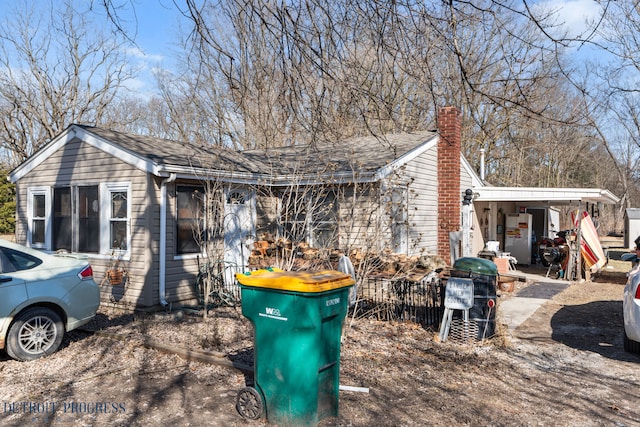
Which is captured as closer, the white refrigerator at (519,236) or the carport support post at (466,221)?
the carport support post at (466,221)

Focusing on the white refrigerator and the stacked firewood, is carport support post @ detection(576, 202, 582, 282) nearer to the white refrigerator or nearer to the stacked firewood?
the white refrigerator

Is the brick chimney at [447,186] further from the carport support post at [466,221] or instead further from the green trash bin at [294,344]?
the green trash bin at [294,344]

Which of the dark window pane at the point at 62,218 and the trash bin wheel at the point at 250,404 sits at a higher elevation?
the dark window pane at the point at 62,218

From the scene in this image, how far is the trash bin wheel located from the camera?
4.22 metres

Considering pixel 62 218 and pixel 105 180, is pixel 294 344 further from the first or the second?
pixel 62 218

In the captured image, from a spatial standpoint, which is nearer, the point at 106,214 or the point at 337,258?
the point at 106,214

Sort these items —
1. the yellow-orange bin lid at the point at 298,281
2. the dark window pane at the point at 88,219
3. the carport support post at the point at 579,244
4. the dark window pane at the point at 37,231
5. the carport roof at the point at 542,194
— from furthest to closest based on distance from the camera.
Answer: the carport support post at the point at 579,244 → the carport roof at the point at 542,194 → the dark window pane at the point at 37,231 → the dark window pane at the point at 88,219 → the yellow-orange bin lid at the point at 298,281

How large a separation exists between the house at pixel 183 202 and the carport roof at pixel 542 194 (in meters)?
3.00

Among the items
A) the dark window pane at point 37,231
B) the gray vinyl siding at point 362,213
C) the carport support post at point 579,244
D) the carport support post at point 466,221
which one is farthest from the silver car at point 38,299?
the carport support post at point 579,244

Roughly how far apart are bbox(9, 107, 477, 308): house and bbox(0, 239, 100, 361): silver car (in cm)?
221

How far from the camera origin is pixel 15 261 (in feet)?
20.6

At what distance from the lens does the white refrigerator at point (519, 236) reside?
17.1 meters

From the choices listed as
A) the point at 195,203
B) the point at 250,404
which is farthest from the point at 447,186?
the point at 250,404

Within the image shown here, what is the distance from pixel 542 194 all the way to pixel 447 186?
2819mm
